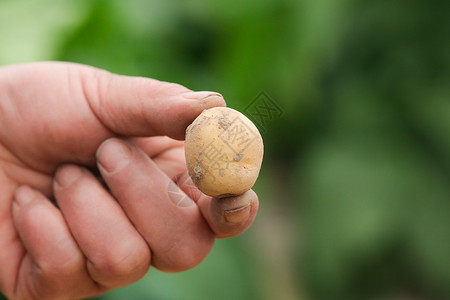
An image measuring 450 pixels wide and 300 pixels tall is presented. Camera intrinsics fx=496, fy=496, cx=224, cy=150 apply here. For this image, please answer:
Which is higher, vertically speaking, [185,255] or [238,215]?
[238,215]

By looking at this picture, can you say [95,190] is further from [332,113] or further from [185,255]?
[332,113]

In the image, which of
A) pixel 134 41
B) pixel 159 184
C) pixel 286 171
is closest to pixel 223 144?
pixel 159 184

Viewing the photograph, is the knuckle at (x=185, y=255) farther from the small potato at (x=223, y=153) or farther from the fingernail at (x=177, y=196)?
the small potato at (x=223, y=153)

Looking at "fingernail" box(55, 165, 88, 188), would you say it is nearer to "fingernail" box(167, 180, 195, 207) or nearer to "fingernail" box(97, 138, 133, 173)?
"fingernail" box(97, 138, 133, 173)

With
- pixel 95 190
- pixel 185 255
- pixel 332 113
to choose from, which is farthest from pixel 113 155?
pixel 332 113

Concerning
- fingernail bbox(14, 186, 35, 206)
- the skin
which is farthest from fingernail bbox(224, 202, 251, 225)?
fingernail bbox(14, 186, 35, 206)
